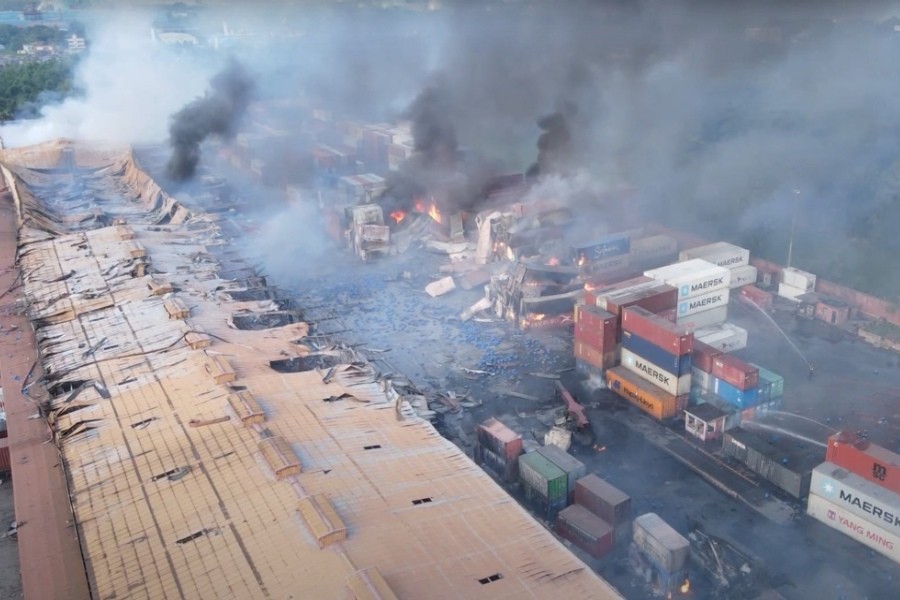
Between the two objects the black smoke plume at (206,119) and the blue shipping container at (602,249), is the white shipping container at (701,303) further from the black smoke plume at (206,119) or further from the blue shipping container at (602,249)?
the black smoke plume at (206,119)

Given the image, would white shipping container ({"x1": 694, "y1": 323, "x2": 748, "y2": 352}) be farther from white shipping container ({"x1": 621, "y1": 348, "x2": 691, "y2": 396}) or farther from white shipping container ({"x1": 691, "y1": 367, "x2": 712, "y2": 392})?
white shipping container ({"x1": 621, "y1": 348, "x2": 691, "y2": 396})

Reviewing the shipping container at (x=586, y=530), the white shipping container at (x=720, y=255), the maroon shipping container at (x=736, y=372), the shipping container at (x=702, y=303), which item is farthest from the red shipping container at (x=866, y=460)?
the white shipping container at (x=720, y=255)

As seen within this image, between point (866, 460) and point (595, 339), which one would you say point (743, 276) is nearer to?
point (595, 339)

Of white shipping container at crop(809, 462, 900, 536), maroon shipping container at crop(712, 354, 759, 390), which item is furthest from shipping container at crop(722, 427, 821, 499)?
maroon shipping container at crop(712, 354, 759, 390)

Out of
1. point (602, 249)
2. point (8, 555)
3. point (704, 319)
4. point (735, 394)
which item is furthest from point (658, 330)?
point (8, 555)

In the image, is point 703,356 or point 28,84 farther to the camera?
point 28,84

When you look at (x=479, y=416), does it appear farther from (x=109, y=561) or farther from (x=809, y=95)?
(x=809, y=95)

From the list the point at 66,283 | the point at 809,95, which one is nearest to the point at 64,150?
the point at 66,283
